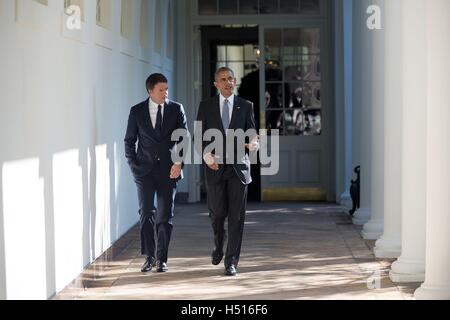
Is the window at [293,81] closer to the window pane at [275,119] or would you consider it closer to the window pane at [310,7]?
the window pane at [275,119]

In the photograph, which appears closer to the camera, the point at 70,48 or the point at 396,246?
the point at 70,48

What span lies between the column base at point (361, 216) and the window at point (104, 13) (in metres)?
4.52

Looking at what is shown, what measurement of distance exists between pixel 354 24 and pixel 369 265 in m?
5.48

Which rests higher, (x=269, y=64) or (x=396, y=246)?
(x=269, y=64)

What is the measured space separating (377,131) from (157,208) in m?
3.36

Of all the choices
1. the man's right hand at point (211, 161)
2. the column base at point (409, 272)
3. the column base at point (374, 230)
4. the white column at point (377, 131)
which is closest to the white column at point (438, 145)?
the column base at point (409, 272)

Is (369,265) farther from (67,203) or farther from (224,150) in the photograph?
(67,203)

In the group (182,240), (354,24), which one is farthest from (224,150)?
(354,24)

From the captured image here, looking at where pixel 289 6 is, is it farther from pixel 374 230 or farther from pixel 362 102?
pixel 374 230

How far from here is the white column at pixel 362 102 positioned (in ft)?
43.5

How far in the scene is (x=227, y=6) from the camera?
58.6 ft

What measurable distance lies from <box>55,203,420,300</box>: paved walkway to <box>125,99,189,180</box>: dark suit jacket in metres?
0.97

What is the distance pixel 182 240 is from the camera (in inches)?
495
